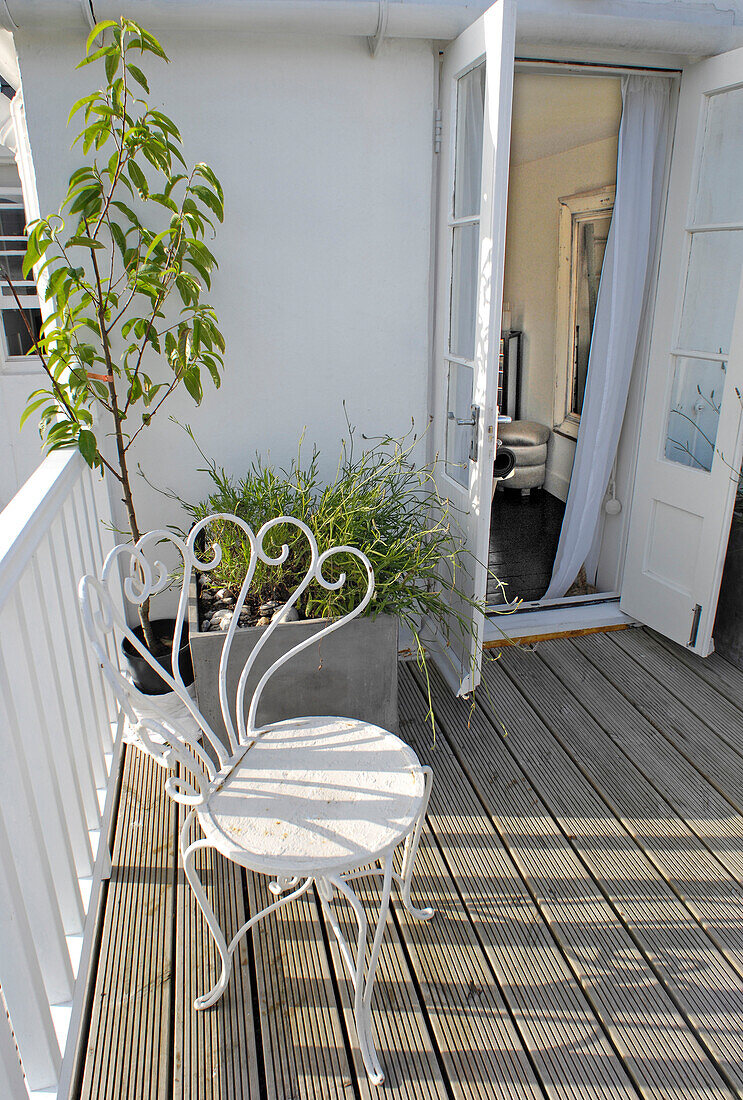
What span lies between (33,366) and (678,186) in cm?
428

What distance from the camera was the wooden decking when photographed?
1.61m

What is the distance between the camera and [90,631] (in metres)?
1.49

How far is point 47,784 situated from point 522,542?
349cm

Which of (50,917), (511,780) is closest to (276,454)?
(511,780)

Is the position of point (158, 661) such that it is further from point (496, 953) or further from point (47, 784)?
point (496, 953)

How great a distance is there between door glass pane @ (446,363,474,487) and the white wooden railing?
4.56ft

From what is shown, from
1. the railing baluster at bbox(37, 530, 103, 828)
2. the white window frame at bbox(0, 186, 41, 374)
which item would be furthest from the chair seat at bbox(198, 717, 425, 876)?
the white window frame at bbox(0, 186, 41, 374)

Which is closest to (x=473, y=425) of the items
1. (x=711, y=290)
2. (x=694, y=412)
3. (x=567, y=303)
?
(x=694, y=412)

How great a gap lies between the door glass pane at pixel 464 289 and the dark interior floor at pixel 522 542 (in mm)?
1194

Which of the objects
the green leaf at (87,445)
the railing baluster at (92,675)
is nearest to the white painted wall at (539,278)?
the green leaf at (87,445)

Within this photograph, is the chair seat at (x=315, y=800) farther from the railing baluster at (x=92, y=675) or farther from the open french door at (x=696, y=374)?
the open french door at (x=696, y=374)

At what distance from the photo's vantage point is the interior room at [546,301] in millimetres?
4000

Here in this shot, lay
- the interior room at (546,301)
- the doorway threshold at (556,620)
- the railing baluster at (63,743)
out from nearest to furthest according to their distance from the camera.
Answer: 1. the railing baluster at (63,743)
2. the doorway threshold at (556,620)
3. the interior room at (546,301)

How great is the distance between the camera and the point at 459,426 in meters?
2.95
